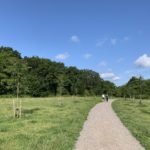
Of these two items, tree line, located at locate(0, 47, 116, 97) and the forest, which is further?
tree line, located at locate(0, 47, 116, 97)

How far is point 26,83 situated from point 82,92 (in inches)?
4270

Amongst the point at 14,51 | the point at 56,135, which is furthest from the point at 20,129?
the point at 14,51

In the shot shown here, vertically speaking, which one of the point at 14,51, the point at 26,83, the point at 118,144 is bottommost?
the point at 118,144

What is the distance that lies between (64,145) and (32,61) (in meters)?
117

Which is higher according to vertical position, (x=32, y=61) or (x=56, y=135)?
(x=32, y=61)

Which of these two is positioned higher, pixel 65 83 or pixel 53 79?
pixel 53 79

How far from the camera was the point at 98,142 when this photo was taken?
14734mm

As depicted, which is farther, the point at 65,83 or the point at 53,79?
the point at 53,79

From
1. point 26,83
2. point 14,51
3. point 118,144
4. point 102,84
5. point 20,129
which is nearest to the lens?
point 118,144

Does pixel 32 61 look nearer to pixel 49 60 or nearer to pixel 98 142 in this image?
pixel 49 60

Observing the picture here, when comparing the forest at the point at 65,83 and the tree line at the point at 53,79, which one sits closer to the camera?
the forest at the point at 65,83

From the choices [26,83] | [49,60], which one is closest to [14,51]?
[49,60]

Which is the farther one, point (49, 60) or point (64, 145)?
point (49, 60)

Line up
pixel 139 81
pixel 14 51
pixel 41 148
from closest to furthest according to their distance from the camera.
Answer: pixel 41 148, pixel 139 81, pixel 14 51
